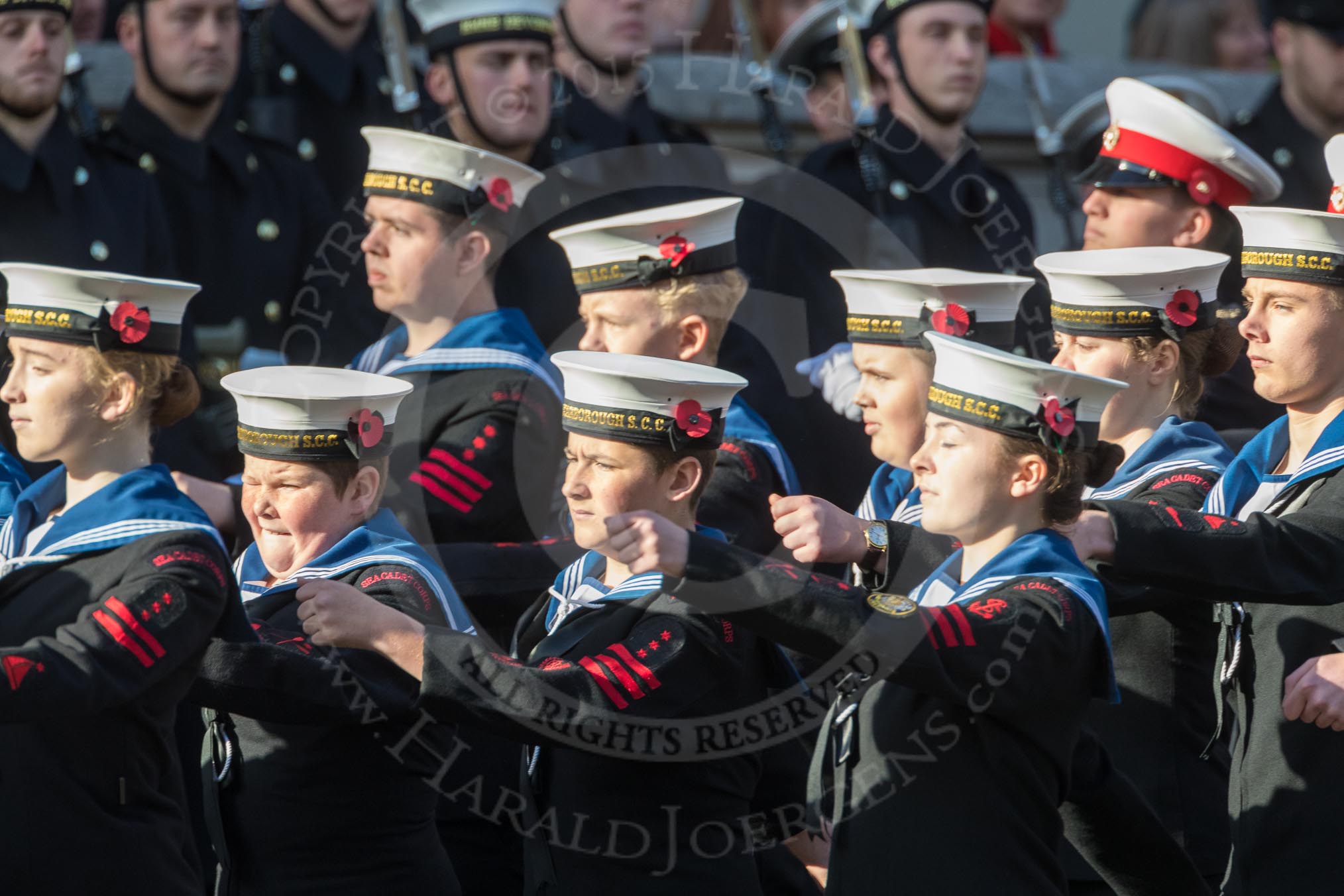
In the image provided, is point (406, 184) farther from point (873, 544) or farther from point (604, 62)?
point (604, 62)

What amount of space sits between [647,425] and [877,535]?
0.65 m

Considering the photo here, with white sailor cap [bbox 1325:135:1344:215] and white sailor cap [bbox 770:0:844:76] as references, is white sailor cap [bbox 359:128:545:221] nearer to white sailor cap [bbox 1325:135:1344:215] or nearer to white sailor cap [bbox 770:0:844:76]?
white sailor cap [bbox 1325:135:1344:215]

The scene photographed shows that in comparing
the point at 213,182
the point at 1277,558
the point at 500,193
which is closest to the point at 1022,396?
the point at 1277,558

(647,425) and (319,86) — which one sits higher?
(319,86)

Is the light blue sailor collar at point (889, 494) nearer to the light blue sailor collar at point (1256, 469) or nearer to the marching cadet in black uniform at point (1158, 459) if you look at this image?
the marching cadet in black uniform at point (1158, 459)

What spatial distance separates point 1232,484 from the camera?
430 centimetres

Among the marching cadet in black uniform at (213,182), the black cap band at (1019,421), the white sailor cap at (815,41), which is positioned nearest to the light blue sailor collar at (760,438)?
the black cap band at (1019,421)

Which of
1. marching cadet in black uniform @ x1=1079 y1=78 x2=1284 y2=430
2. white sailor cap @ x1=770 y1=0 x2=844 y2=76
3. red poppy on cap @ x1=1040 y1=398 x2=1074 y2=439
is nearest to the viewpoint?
red poppy on cap @ x1=1040 y1=398 x2=1074 y2=439

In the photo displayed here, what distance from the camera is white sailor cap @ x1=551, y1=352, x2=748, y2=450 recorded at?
3.87 metres

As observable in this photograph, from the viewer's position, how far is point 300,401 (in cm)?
403

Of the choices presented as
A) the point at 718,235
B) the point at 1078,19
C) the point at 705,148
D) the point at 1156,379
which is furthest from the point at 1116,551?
the point at 1078,19

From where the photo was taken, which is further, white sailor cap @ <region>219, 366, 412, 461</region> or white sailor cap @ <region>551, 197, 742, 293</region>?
white sailor cap @ <region>551, 197, 742, 293</region>

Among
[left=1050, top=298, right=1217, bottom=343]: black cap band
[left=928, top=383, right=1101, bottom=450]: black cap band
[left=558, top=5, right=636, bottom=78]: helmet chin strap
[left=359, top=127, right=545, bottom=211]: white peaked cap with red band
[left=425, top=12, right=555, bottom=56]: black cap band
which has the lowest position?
[left=928, top=383, right=1101, bottom=450]: black cap band

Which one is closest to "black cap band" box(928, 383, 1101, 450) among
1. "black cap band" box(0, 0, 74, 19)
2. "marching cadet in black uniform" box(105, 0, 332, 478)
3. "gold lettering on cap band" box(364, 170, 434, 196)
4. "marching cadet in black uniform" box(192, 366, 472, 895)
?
"marching cadet in black uniform" box(192, 366, 472, 895)
